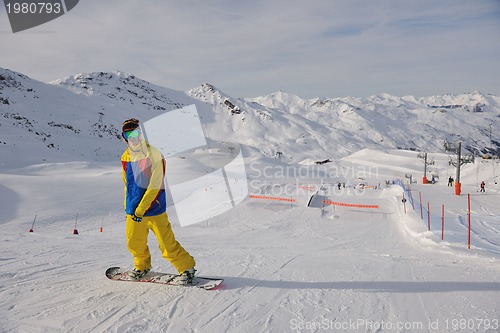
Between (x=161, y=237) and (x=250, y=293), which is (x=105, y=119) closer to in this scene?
(x=161, y=237)

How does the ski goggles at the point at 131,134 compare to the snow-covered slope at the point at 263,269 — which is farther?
the ski goggles at the point at 131,134

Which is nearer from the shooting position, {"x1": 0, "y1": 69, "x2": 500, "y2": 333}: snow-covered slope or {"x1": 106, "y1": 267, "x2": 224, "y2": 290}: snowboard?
{"x1": 0, "y1": 69, "x2": 500, "y2": 333}: snow-covered slope

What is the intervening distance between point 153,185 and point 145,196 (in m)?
0.17

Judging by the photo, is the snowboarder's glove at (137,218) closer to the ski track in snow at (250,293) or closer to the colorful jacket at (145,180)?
the colorful jacket at (145,180)

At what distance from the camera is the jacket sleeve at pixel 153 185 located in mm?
4480

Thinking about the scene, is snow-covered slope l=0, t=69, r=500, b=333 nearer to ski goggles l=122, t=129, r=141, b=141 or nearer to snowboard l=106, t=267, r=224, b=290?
snowboard l=106, t=267, r=224, b=290

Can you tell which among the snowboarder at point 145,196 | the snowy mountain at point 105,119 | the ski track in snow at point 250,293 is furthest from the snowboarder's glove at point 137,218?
the snowy mountain at point 105,119

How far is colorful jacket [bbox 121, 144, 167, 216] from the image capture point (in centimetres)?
457

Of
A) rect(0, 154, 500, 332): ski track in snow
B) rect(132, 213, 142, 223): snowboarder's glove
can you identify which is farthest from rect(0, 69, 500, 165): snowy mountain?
rect(132, 213, 142, 223): snowboarder's glove

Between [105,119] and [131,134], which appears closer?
[131,134]

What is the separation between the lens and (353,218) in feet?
59.4

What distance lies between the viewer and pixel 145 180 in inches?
182

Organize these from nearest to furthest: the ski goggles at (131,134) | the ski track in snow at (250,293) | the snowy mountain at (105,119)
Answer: the ski track in snow at (250,293) → the ski goggles at (131,134) → the snowy mountain at (105,119)

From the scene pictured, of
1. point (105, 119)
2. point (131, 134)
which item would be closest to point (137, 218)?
point (131, 134)
